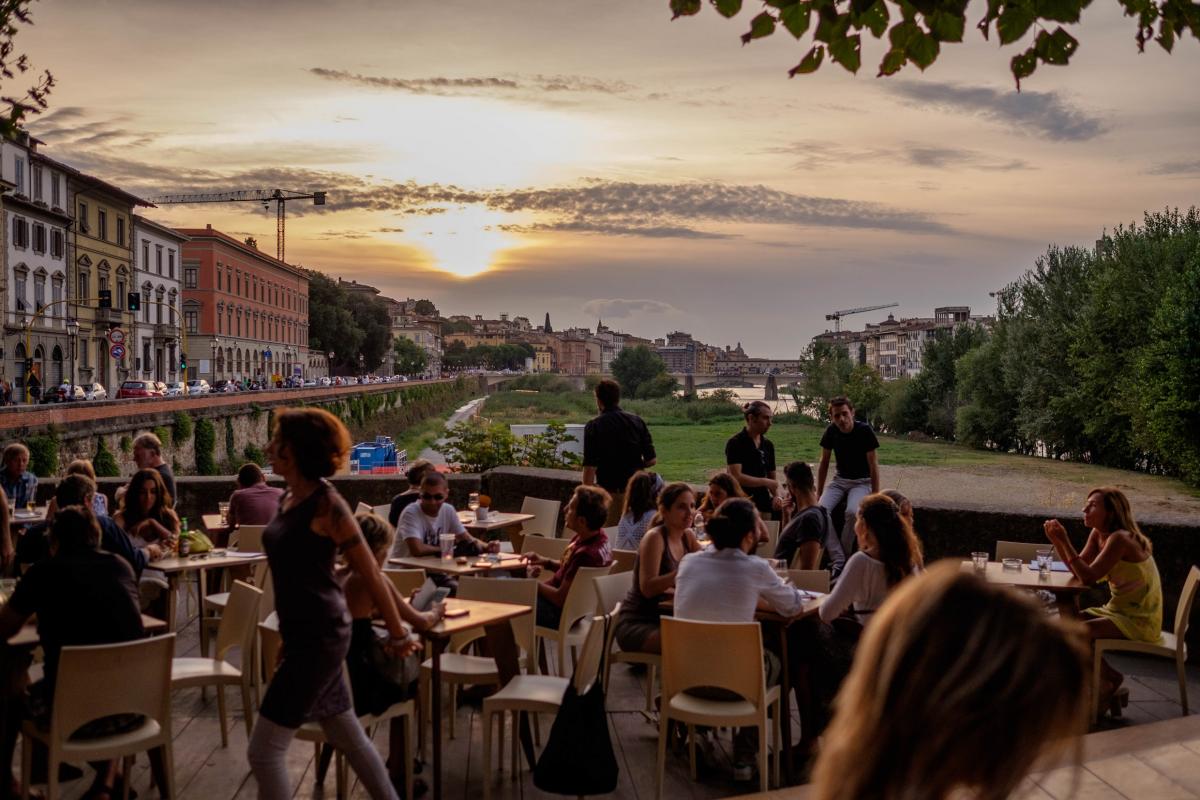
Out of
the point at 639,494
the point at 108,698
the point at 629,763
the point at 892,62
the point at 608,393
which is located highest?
the point at 892,62

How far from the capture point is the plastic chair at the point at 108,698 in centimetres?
387

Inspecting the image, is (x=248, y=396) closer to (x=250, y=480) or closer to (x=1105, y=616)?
(x=250, y=480)

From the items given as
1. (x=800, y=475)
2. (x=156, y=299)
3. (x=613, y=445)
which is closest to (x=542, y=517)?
(x=613, y=445)

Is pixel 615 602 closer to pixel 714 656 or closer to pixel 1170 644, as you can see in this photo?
pixel 714 656

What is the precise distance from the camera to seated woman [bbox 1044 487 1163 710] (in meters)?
5.66

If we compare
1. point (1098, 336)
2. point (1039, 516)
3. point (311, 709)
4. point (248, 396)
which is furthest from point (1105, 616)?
point (248, 396)

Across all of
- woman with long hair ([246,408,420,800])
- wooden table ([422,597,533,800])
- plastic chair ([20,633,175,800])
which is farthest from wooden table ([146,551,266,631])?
woman with long hair ([246,408,420,800])

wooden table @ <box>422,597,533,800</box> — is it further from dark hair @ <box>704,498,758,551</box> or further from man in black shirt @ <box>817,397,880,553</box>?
man in black shirt @ <box>817,397,880,553</box>

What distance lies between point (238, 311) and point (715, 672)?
75.8 metres

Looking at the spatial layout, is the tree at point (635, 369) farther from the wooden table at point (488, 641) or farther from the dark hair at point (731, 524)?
the dark hair at point (731, 524)

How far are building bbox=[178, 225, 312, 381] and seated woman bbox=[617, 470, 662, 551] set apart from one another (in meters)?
64.7

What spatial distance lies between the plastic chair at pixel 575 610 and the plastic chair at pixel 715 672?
1.18 m

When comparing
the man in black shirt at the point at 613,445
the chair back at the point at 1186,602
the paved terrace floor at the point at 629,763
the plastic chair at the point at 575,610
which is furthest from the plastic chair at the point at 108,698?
the chair back at the point at 1186,602

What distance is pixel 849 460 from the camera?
8.03 m
